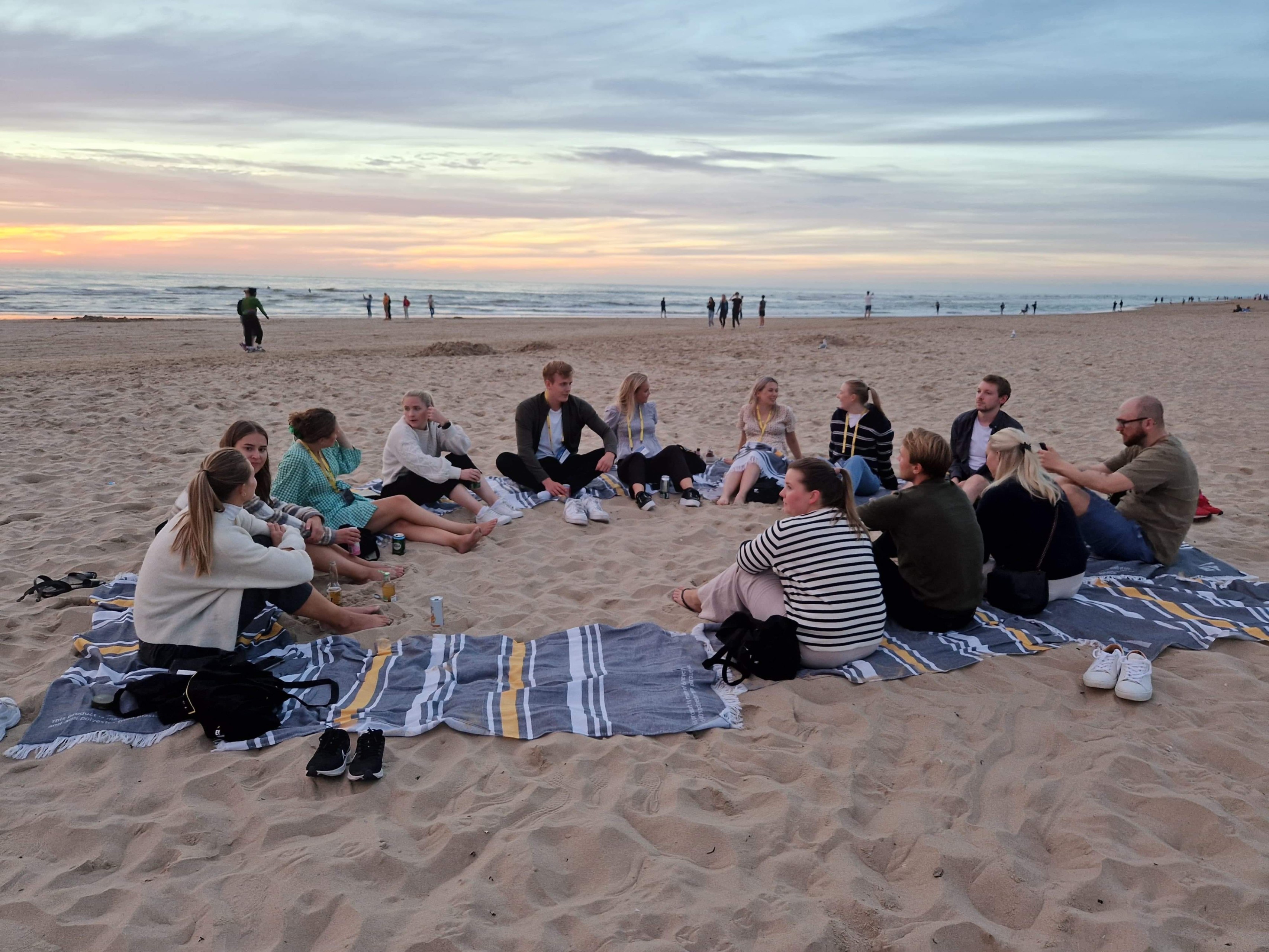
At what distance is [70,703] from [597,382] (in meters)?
11.9

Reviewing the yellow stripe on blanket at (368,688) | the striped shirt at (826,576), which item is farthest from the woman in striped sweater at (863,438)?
the yellow stripe on blanket at (368,688)

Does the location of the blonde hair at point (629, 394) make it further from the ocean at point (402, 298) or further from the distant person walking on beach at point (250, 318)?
the ocean at point (402, 298)

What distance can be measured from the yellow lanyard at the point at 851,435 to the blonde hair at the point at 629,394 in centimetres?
182

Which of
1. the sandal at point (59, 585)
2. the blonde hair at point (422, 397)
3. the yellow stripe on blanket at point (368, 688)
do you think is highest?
the blonde hair at point (422, 397)

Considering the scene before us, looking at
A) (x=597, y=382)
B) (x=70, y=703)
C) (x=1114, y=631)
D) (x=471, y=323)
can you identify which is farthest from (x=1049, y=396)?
(x=471, y=323)

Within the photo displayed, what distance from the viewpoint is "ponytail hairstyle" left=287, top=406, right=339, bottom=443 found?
562cm

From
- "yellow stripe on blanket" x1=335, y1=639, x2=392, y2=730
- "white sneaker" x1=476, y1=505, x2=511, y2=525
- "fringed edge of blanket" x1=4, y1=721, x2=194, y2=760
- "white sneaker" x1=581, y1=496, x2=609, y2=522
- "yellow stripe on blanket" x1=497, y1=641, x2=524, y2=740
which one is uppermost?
"white sneaker" x1=581, y1=496, x2=609, y2=522

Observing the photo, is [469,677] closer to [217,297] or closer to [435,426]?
[435,426]

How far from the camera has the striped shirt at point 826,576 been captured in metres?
3.96

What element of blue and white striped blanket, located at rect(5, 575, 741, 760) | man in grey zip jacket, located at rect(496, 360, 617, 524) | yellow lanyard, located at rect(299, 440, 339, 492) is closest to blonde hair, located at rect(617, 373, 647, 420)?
man in grey zip jacket, located at rect(496, 360, 617, 524)

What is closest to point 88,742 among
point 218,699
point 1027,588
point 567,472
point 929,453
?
point 218,699

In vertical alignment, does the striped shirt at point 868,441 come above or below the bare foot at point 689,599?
above

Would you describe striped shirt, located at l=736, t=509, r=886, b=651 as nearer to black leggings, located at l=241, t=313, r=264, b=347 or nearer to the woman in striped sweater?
the woman in striped sweater

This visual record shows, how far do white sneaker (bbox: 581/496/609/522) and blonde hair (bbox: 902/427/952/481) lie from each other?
9.63ft
